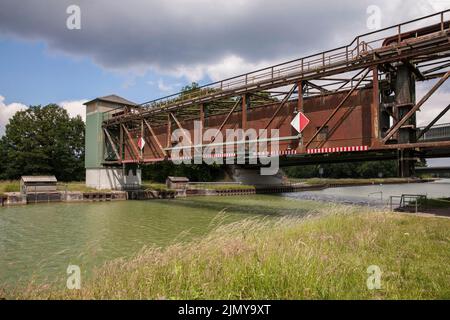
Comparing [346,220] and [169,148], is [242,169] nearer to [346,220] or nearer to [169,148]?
[169,148]

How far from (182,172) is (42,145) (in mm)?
30264

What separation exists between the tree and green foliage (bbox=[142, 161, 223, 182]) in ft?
53.3

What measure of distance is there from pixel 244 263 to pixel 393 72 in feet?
56.2

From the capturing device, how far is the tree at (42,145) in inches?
2648

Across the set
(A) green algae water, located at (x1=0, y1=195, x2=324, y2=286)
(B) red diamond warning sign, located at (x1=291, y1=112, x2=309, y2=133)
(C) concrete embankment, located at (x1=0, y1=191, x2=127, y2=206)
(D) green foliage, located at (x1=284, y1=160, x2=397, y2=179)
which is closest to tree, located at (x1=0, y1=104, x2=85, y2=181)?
(C) concrete embankment, located at (x1=0, y1=191, x2=127, y2=206)

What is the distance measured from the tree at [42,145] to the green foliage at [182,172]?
53.3 feet

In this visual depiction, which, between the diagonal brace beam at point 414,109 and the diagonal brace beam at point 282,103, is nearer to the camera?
the diagonal brace beam at point 414,109

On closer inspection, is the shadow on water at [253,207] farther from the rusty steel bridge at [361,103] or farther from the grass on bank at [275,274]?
the grass on bank at [275,274]

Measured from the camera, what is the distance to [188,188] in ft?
180

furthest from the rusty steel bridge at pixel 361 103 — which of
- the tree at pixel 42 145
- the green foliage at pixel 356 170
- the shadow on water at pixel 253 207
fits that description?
the green foliage at pixel 356 170

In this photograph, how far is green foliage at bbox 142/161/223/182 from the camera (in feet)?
236

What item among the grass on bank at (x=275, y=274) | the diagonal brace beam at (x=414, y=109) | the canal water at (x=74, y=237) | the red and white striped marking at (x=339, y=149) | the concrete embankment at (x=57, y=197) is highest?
the diagonal brace beam at (x=414, y=109)

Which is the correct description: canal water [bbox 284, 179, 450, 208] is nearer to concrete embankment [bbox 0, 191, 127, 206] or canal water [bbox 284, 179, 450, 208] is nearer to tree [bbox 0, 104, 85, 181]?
concrete embankment [bbox 0, 191, 127, 206]
